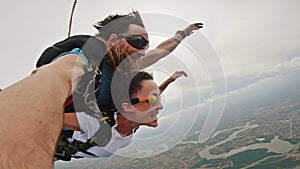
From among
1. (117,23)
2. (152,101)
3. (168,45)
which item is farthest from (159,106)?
(168,45)

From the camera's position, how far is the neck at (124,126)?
109 centimetres

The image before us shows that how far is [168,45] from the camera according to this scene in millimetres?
1559

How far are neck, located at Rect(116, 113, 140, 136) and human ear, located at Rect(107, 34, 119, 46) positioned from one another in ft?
0.89

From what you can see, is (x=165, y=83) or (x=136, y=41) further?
(x=165, y=83)

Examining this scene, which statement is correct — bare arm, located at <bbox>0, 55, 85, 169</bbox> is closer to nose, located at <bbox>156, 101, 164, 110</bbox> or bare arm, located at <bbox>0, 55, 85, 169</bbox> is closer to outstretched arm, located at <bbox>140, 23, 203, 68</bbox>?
nose, located at <bbox>156, 101, 164, 110</bbox>

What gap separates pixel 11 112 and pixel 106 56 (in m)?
0.65

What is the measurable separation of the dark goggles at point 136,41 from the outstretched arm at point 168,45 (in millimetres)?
215

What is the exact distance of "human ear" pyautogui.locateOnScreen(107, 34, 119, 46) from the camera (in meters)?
1.02

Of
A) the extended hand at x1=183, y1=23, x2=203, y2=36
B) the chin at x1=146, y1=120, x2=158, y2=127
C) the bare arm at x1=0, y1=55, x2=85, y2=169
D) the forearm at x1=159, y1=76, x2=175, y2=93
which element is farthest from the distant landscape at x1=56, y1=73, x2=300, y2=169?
the bare arm at x1=0, y1=55, x2=85, y2=169

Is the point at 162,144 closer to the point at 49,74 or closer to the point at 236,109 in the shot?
the point at 49,74

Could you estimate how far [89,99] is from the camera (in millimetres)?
914

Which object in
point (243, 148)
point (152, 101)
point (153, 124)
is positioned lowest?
point (243, 148)

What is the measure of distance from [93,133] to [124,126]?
0.15 m

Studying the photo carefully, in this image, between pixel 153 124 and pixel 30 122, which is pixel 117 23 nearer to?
pixel 153 124
